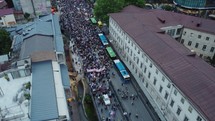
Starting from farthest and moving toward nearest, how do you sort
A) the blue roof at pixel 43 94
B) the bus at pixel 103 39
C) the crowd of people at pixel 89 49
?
the bus at pixel 103 39 < the crowd of people at pixel 89 49 < the blue roof at pixel 43 94

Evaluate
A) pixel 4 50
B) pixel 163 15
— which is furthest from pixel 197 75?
pixel 4 50

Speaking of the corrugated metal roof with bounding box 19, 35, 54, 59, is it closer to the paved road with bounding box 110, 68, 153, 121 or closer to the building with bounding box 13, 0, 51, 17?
the paved road with bounding box 110, 68, 153, 121

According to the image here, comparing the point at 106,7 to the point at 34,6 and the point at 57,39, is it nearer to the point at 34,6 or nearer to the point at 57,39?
the point at 57,39

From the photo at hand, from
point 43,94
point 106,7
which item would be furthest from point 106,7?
point 43,94

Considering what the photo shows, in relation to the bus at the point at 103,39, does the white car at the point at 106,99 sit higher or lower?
lower

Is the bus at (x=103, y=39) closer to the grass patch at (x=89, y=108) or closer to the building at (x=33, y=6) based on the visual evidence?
Result: the grass patch at (x=89, y=108)

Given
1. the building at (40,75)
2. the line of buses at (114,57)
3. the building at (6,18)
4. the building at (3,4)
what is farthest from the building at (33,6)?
the building at (40,75)

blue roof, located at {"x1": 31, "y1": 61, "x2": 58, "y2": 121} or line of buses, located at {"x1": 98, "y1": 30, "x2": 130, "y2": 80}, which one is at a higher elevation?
blue roof, located at {"x1": 31, "y1": 61, "x2": 58, "y2": 121}

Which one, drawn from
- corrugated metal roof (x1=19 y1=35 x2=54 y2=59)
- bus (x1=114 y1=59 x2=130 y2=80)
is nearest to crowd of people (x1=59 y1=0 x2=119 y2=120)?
bus (x1=114 y1=59 x2=130 y2=80)

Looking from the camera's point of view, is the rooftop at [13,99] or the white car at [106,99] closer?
the rooftop at [13,99]
